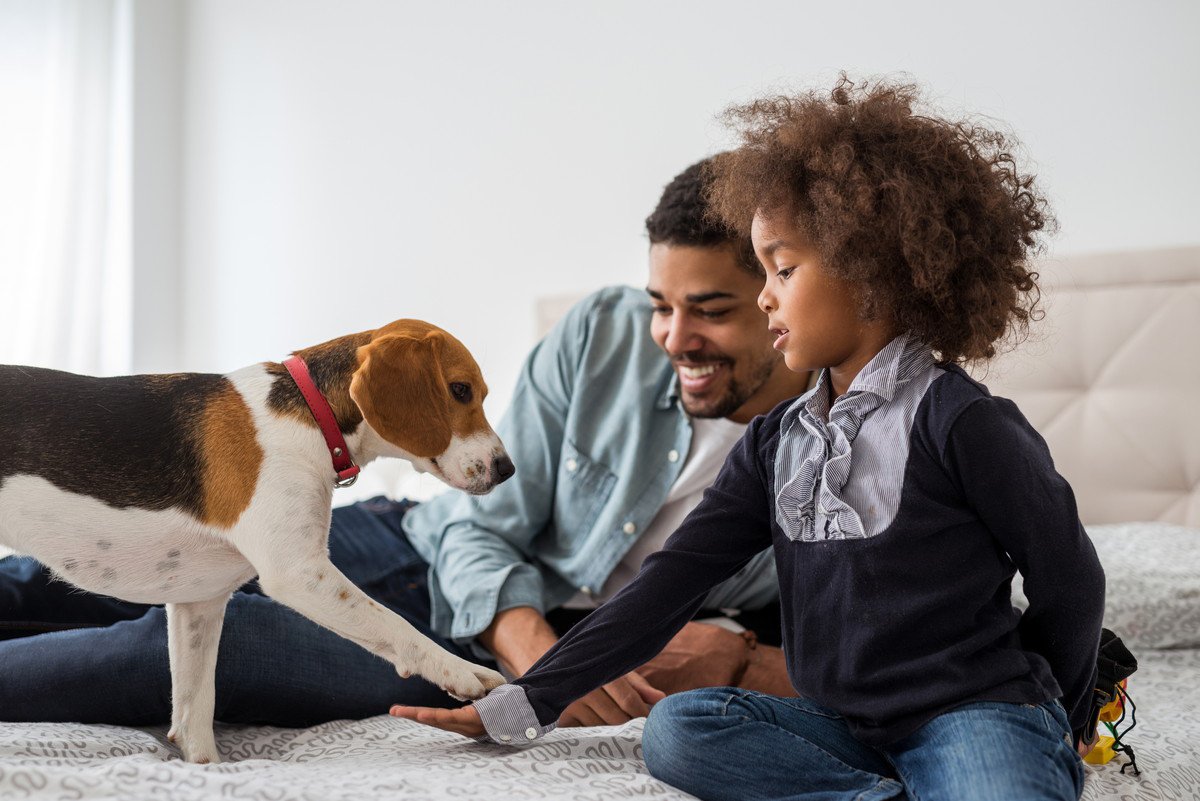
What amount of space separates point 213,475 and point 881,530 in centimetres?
75

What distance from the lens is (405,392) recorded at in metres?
1.18

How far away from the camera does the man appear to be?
142 cm

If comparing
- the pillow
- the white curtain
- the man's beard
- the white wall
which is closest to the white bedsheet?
the pillow

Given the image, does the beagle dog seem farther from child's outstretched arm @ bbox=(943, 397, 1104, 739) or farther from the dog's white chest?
child's outstretched arm @ bbox=(943, 397, 1104, 739)

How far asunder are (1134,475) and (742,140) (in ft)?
4.59

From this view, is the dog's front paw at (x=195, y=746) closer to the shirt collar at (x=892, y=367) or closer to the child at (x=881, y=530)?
the child at (x=881, y=530)

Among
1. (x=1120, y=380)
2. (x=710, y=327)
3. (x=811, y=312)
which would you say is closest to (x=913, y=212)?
(x=811, y=312)

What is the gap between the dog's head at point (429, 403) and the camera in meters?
1.16

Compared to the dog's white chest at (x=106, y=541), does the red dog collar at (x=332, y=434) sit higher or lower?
higher

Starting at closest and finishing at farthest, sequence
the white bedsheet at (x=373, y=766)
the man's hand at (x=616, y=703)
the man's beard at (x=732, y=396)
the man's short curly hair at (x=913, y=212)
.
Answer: the white bedsheet at (x=373, y=766) → the man's short curly hair at (x=913, y=212) → the man's hand at (x=616, y=703) → the man's beard at (x=732, y=396)

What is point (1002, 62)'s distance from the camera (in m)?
2.55

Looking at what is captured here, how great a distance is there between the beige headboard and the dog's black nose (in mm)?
1323

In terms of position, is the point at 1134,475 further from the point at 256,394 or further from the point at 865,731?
the point at 256,394

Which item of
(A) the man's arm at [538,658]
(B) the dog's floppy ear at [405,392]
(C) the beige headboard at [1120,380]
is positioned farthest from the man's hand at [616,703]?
(C) the beige headboard at [1120,380]
